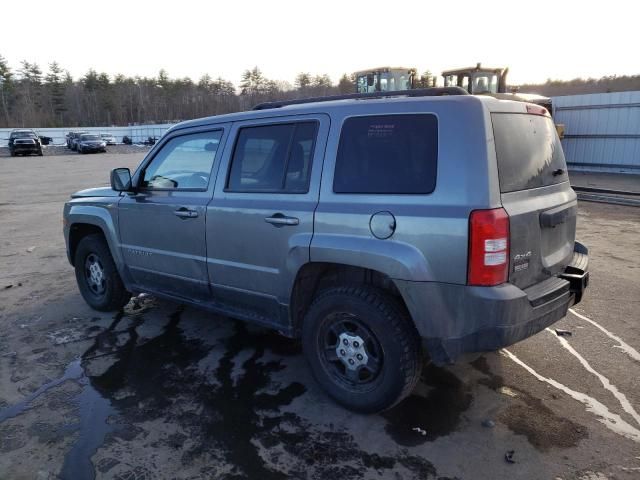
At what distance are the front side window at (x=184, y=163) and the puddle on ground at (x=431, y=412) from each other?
234 centimetres

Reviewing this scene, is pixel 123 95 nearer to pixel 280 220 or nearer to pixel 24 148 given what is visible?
pixel 24 148

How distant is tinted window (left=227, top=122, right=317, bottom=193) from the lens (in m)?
3.43

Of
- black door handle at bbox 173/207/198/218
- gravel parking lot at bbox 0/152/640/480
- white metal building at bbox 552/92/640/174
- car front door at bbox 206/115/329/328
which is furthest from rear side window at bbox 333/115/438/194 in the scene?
white metal building at bbox 552/92/640/174

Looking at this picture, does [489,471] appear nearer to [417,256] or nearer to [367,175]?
[417,256]

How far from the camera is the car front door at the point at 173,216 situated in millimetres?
4070

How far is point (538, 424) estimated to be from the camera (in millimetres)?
3111

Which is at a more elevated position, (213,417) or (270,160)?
(270,160)

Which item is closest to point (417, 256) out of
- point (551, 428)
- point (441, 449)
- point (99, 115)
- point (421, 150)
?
point (421, 150)

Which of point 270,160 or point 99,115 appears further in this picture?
point 99,115

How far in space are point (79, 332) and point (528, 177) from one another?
4.28 m

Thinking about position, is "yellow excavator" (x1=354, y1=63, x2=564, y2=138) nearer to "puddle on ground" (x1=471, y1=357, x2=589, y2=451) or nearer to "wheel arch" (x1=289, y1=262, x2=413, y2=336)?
"wheel arch" (x1=289, y1=262, x2=413, y2=336)

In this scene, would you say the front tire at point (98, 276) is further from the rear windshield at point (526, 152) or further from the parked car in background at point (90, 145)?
the parked car in background at point (90, 145)

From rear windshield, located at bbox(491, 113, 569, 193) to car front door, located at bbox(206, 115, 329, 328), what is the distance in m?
1.14

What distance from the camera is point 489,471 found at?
270 centimetres
